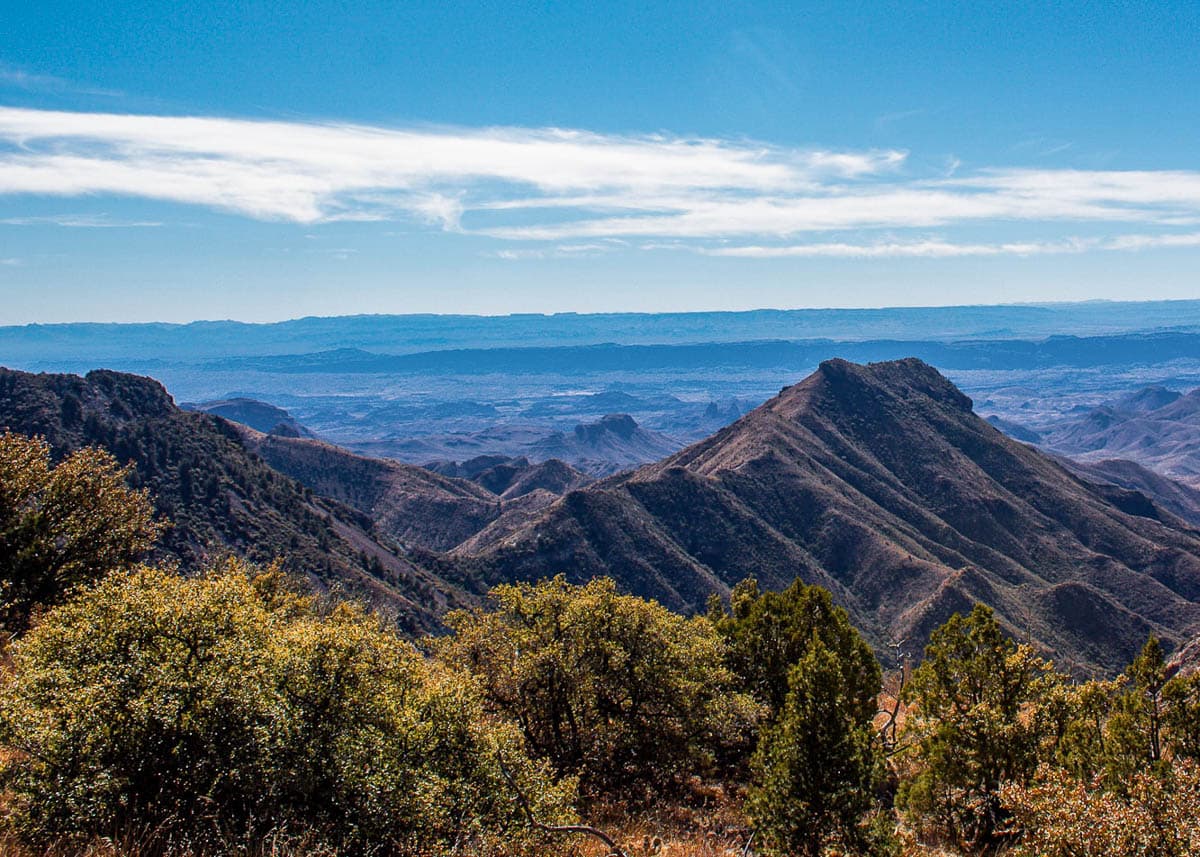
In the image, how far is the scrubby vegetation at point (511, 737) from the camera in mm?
A: 15406

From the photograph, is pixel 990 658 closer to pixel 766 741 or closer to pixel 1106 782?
pixel 1106 782

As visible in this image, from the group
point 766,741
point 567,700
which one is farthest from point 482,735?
point 766,741

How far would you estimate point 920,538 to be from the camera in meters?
149

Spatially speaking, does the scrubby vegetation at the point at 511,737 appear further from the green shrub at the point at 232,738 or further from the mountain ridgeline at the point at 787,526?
the mountain ridgeline at the point at 787,526

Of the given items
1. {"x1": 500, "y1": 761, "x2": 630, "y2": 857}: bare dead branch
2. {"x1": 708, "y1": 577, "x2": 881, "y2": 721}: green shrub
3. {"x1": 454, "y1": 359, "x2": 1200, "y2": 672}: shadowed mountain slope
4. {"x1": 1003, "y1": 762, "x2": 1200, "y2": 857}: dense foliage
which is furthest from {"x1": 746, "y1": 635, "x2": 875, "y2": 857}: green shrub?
{"x1": 454, "y1": 359, "x2": 1200, "y2": 672}: shadowed mountain slope

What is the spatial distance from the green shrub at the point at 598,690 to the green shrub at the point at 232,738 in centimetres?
582

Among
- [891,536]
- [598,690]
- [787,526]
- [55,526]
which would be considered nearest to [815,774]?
[598,690]

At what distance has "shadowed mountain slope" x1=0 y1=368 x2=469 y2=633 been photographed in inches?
4094

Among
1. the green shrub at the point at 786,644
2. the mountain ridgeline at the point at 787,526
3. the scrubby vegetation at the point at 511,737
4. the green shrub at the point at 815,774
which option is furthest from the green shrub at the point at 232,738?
the mountain ridgeline at the point at 787,526

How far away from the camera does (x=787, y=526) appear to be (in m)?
150

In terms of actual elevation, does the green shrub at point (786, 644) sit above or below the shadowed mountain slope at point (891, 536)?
above

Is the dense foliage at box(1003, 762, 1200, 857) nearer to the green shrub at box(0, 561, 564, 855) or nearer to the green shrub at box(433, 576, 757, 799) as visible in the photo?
the green shrub at box(0, 561, 564, 855)

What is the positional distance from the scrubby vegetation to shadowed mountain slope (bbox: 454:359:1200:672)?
95655 millimetres

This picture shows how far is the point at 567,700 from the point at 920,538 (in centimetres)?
13957
